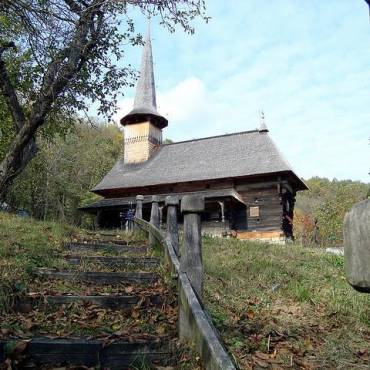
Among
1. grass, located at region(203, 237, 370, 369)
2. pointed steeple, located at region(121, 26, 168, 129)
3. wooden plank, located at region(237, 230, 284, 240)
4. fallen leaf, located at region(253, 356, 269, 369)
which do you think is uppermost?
pointed steeple, located at region(121, 26, 168, 129)

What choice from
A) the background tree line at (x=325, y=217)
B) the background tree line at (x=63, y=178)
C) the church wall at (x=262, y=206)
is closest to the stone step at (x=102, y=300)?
the church wall at (x=262, y=206)

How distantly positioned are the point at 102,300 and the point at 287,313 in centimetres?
260

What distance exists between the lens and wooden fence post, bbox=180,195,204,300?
3.86m

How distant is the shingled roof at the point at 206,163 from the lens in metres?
23.0

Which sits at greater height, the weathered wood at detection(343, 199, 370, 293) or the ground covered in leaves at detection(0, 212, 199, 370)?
the weathered wood at detection(343, 199, 370, 293)

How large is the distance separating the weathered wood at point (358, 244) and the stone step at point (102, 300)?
4164 mm

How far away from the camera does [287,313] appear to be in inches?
225

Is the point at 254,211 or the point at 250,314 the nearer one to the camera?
the point at 250,314

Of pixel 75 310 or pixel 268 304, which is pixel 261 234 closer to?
pixel 268 304

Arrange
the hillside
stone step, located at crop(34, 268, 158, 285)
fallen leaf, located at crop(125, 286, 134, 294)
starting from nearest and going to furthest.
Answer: the hillside, fallen leaf, located at crop(125, 286, 134, 294), stone step, located at crop(34, 268, 158, 285)

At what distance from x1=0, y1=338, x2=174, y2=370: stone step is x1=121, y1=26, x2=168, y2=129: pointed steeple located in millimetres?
26378

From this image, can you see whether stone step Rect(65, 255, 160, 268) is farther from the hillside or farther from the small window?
the small window

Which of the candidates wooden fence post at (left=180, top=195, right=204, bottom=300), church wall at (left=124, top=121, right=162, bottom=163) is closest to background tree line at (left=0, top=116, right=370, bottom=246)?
church wall at (left=124, top=121, right=162, bottom=163)

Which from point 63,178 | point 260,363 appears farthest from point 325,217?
point 260,363
